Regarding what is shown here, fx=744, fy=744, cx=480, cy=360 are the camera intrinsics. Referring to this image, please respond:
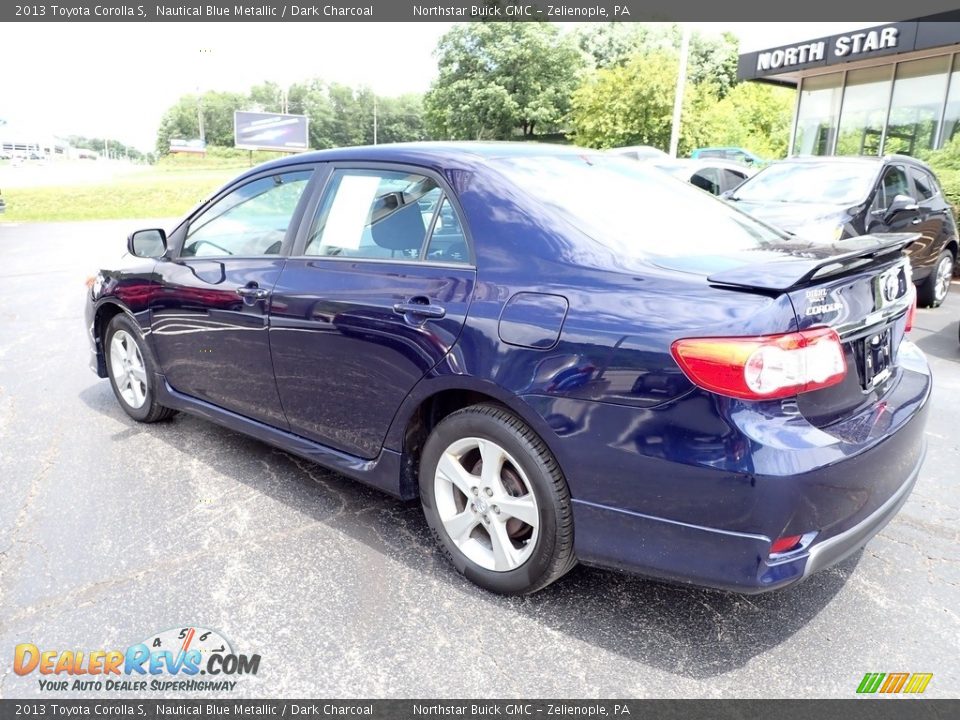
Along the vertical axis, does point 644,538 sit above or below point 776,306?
below

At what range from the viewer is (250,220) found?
386cm

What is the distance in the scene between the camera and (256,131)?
217ft

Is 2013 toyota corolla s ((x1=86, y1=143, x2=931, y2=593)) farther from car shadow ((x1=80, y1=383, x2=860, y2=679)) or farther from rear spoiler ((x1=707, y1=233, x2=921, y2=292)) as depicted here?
car shadow ((x1=80, y1=383, x2=860, y2=679))

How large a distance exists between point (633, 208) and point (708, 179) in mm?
10972

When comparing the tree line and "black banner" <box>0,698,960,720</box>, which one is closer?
"black banner" <box>0,698,960,720</box>

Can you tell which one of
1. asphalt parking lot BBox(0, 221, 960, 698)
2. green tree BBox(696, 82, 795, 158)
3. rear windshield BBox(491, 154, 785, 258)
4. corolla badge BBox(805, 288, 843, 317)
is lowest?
asphalt parking lot BBox(0, 221, 960, 698)

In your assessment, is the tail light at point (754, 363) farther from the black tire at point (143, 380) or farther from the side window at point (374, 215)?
the black tire at point (143, 380)

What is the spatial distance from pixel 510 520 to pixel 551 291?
86 cm

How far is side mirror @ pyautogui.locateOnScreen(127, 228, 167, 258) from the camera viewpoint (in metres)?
4.21

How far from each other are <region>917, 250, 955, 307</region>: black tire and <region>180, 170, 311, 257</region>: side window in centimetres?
754

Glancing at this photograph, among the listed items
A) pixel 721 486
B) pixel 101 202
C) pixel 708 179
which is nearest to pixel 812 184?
pixel 708 179

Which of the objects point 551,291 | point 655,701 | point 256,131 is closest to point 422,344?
point 551,291

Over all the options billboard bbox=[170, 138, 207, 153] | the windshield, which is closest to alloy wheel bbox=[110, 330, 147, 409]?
the windshield

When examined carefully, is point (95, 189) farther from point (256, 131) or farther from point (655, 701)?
point (655, 701)
